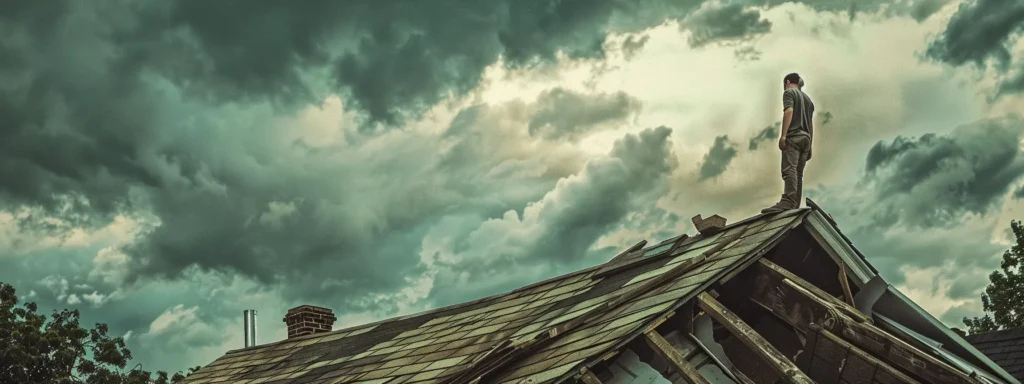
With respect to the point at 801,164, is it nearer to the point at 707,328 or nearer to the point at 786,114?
the point at 786,114

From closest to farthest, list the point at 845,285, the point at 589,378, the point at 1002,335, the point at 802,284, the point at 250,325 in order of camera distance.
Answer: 1. the point at 589,378
2. the point at 802,284
3. the point at 845,285
4. the point at 1002,335
5. the point at 250,325

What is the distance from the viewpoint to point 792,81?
11.9 meters

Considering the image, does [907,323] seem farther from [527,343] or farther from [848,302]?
[527,343]

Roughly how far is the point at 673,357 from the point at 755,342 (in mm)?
715

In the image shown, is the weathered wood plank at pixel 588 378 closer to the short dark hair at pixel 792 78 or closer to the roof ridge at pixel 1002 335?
the short dark hair at pixel 792 78

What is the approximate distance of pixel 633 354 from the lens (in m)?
8.11

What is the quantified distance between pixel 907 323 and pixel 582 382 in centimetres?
450

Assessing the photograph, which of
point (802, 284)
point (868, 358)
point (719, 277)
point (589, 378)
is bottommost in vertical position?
point (868, 358)

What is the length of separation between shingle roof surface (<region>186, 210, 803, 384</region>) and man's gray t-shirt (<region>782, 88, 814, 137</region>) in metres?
1.65

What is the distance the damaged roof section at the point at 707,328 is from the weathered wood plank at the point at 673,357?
1 cm

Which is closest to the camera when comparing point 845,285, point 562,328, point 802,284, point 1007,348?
point 802,284

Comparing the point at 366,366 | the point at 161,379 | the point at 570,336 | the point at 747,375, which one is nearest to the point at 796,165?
the point at 747,375

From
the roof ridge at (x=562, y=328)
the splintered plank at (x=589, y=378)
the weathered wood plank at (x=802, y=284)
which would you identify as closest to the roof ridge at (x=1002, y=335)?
the roof ridge at (x=562, y=328)

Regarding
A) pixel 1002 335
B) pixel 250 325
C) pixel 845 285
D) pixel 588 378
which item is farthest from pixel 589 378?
pixel 250 325
